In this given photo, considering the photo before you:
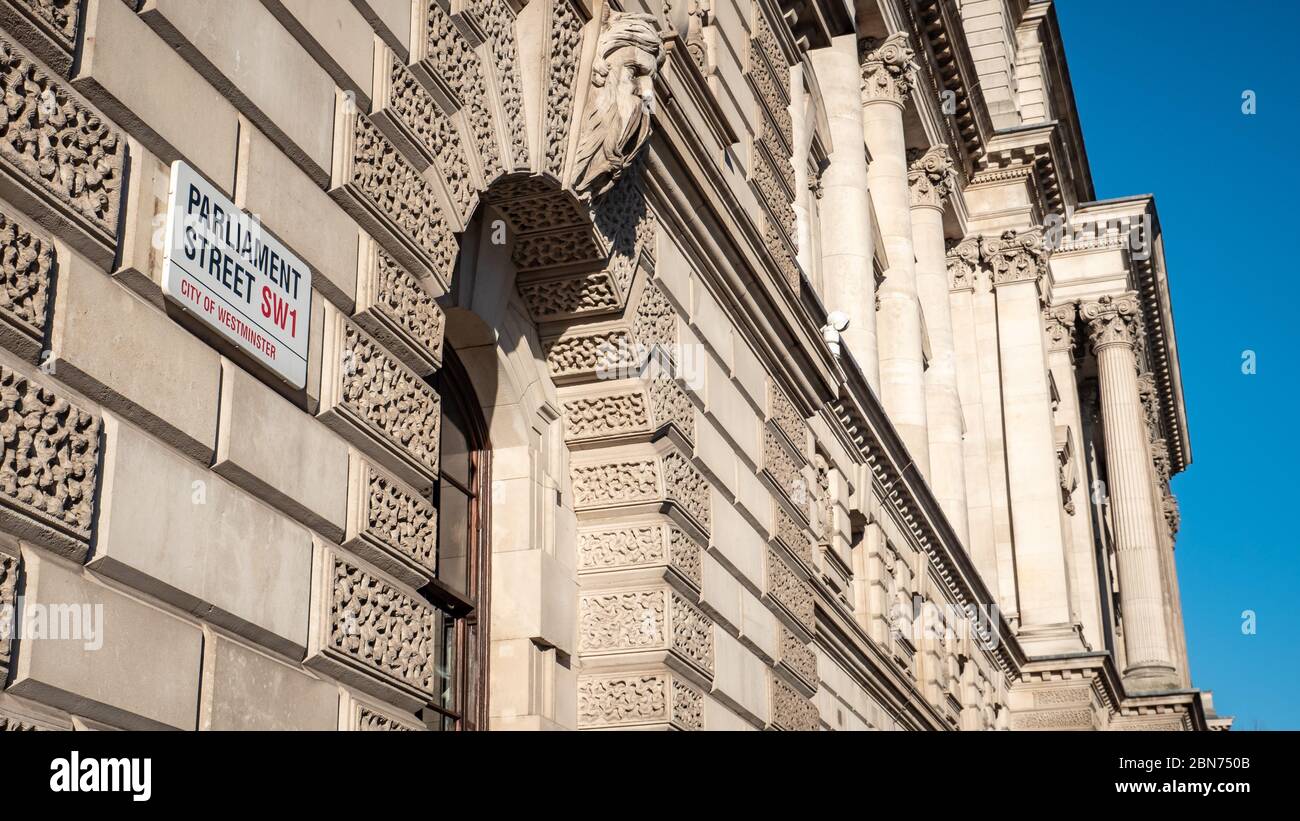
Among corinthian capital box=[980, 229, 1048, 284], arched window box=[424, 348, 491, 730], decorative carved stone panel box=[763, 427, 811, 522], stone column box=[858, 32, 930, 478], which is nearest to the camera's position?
arched window box=[424, 348, 491, 730]

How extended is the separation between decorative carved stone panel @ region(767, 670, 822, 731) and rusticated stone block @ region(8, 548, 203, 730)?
9.68 m

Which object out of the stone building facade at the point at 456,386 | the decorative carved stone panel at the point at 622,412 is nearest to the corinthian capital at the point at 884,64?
the stone building facade at the point at 456,386

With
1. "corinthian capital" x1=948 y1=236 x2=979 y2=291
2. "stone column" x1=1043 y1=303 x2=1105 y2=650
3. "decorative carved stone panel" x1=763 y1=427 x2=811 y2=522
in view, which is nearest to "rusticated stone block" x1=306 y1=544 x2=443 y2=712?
"decorative carved stone panel" x1=763 y1=427 x2=811 y2=522

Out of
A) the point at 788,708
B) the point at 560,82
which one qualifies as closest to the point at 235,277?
the point at 560,82

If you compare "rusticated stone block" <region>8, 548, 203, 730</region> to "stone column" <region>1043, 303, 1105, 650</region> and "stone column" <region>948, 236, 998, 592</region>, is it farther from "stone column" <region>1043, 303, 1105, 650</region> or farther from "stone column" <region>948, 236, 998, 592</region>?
"stone column" <region>1043, 303, 1105, 650</region>

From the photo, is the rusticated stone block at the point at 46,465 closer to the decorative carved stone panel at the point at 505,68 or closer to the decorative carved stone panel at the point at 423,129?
the decorative carved stone panel at the point at 423,129

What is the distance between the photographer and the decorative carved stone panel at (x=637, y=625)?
1339cm

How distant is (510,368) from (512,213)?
1.31 m

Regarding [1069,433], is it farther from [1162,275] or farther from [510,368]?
[510,368]

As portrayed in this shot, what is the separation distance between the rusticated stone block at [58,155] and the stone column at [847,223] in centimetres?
2210

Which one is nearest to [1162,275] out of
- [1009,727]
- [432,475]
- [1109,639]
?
[1109,639]

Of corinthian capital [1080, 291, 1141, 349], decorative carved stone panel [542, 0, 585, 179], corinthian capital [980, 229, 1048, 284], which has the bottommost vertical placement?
decorative carved stone panel [542, 0, 585, 179]

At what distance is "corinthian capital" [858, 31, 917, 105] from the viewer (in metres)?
33.0

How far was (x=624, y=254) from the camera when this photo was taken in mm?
13664
